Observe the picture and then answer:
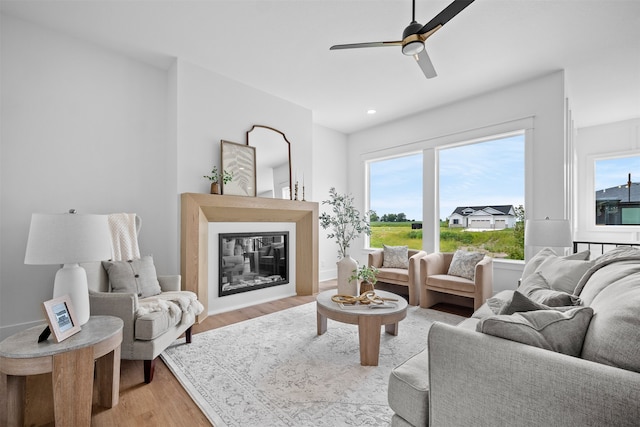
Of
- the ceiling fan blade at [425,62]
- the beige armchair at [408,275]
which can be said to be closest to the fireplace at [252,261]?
the beige armchair at [408,275]

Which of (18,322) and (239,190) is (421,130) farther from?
(18,322)

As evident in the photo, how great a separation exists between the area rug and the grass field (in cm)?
183

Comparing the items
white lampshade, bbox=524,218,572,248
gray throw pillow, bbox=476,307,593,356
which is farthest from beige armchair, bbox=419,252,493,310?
gray throw pillow, bbox=476,307,593,356

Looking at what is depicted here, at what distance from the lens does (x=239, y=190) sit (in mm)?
3740

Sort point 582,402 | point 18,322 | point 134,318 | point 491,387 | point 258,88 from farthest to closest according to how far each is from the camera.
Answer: point 258,88, point 18,322, point 134,318, point 491,387, point 582,402

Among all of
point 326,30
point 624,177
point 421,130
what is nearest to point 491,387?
point 326,30

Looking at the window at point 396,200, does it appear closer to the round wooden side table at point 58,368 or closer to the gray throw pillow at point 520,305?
the gray throw pillow at point 520,305

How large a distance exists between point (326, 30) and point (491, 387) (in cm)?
303

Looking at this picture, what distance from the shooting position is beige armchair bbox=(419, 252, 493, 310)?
332 centimetres

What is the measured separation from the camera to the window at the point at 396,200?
5102mm

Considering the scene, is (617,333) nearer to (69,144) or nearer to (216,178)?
(216,178)

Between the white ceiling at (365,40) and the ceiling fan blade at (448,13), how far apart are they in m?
0.72

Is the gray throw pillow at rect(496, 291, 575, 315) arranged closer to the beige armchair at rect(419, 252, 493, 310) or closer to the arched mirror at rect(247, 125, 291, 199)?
the beige armchair at rect(419, 252, 493, 310)

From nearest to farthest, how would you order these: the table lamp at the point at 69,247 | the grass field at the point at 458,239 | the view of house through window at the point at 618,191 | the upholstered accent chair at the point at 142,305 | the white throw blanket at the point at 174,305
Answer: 1. the table lamp at the point at 69,247
2. the upholstered accent chair at the point at 142,305
3. the white throw blanket at the point at 174,305
4. the grass field at the point at 458,239
5. the view of house through window at the point at 618,191
